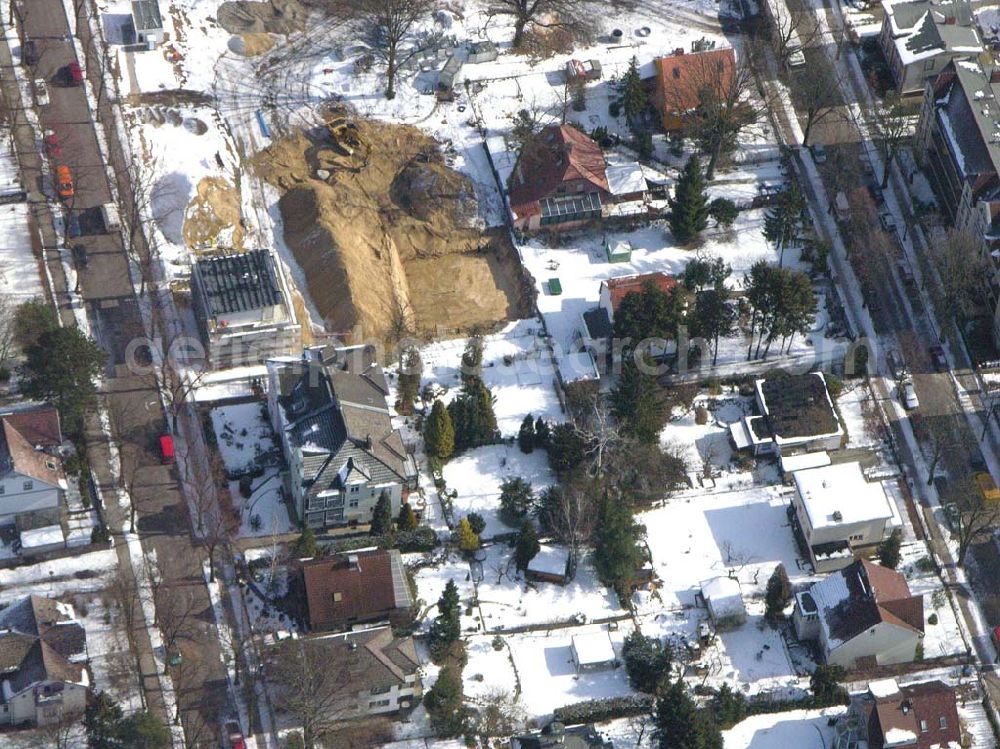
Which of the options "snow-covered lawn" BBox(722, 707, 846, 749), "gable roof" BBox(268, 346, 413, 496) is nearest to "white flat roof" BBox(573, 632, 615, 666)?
"snow-covered lawn" BBox(722, 707, 846, 749)

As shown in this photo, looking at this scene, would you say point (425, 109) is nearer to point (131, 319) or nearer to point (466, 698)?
point (131, 319)

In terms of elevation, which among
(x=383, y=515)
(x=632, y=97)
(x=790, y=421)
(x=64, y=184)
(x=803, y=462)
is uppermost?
(x=64, y=184)

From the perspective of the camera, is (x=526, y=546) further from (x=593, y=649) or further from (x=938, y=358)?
(x=938, y=358)

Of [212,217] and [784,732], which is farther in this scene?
[212,217]

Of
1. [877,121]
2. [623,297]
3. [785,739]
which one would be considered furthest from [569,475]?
[877,121]

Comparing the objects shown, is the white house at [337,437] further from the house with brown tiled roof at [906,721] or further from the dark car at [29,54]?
the dark car at [29,54]

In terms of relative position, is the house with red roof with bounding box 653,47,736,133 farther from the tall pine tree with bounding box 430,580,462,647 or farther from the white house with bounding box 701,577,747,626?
the tall pine tree with bounding box 430,580,462,647

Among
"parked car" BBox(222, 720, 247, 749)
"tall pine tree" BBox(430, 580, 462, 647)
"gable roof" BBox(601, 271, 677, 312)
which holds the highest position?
"gable roof" BBox(601, 271, 677, 312)

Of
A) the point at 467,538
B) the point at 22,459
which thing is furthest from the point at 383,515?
the point at 22,459
